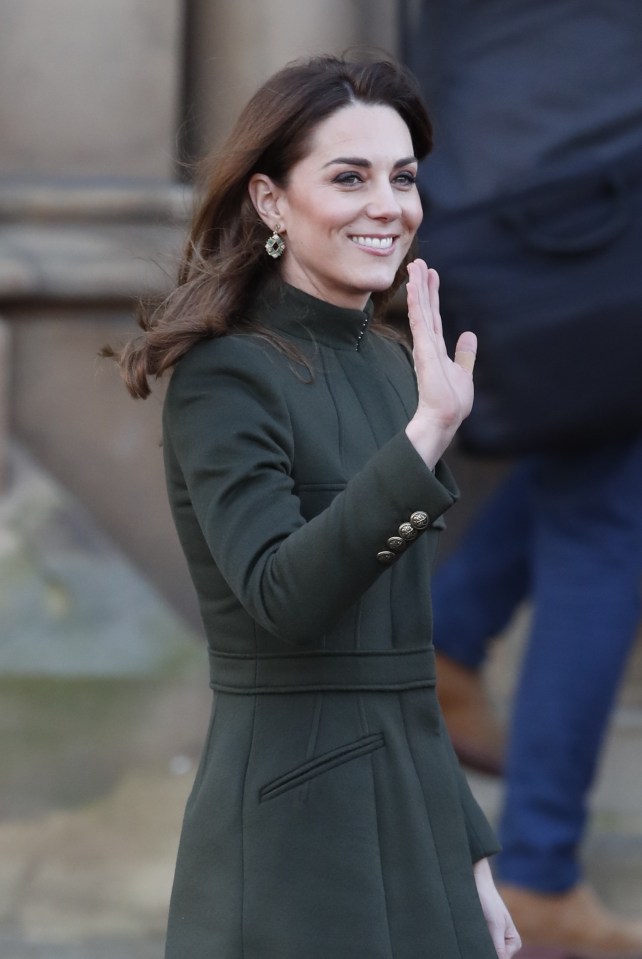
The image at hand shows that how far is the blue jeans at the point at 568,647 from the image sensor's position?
324cm

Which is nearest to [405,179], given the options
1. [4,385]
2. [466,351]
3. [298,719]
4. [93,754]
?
[466,351]

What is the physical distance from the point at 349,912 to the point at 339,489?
460 millimetres

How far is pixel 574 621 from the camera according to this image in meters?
3.27

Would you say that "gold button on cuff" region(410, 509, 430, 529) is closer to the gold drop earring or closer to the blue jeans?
the gold drop earring

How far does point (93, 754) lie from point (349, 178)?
2.18m

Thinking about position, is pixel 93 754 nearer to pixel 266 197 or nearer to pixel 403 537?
pixel 266 197

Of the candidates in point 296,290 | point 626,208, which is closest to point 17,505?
point 626,208

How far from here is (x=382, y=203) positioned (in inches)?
74.2

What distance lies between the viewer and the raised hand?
5.49 feet

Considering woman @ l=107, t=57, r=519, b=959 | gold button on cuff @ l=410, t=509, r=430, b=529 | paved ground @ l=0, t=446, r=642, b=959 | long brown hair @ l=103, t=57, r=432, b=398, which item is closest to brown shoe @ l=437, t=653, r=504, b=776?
paved ground @ l=0, t=446, r=642, b=959

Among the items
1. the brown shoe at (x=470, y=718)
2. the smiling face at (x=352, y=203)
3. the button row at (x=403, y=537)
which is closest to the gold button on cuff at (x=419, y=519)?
the button row at (x=403, y=537)

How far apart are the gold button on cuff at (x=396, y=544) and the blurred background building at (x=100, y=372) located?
2.20 metres

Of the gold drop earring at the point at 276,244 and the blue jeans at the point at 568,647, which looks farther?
the blue jeans at the point at 568,647

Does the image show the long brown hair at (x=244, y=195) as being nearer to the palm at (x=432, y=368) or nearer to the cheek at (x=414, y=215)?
the cheek at (x=414, y=215)
